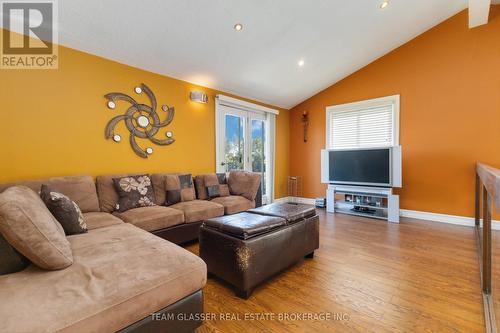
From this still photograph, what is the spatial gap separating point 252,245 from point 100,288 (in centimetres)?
102

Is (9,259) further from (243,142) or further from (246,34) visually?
(243,142)

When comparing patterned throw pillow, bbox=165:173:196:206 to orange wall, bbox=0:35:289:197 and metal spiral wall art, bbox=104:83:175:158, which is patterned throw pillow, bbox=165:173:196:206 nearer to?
orange wall, bbox=0:35:289:197

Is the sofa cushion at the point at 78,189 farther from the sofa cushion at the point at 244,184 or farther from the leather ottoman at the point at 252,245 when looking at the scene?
the sofa cushion at the point at 244,184

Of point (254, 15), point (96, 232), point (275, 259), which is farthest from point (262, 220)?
point (254, 15)

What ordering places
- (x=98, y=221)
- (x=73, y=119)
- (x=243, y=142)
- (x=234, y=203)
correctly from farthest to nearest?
(x=243, y=142) < (x=234, y=203) < (x=73, y=119) < (x=98, y=221)

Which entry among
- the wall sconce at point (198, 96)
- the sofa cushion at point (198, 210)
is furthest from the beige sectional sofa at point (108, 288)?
the wall sconce at point (198, 96)

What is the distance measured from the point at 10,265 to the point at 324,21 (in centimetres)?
403

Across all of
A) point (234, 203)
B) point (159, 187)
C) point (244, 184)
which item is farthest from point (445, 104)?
point (159, 187)

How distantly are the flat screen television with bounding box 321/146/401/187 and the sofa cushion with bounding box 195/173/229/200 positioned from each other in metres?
2.24

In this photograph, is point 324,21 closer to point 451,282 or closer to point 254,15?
point 254,15

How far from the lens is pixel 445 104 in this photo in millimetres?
3824

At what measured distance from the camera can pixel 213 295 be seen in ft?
6.05

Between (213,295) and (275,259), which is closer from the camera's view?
(213,295)

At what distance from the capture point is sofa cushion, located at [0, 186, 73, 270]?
1072mm
